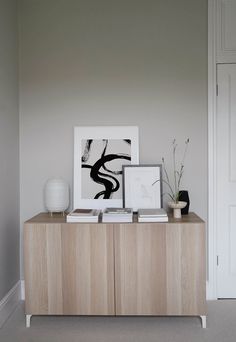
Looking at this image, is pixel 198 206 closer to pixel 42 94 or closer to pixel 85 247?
pixel 85 247

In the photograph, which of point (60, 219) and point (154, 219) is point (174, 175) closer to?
point (154, 219)

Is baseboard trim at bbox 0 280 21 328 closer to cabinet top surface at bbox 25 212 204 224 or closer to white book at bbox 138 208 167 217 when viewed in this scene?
cabinet top surface at bbox 25 212 204 224

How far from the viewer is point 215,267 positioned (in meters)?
2.72

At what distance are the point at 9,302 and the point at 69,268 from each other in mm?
659

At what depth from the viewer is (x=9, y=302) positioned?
251 cm

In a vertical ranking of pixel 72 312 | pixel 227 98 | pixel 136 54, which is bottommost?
pixel 72 312

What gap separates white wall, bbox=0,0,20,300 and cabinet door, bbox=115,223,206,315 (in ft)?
2.91

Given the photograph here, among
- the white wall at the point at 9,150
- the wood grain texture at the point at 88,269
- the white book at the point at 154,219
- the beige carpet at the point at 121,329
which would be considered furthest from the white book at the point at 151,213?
the white wall at the point at 9,150

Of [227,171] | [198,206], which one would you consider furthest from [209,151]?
[198,206]

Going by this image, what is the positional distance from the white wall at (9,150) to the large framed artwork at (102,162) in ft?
1.67

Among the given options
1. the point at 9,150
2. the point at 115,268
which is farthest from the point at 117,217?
the point at 9,150

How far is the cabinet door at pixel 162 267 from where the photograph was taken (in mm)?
2219

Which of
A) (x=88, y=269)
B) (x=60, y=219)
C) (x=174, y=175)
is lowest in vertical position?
(x=88, y=269)

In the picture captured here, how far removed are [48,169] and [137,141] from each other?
2.62 ft
